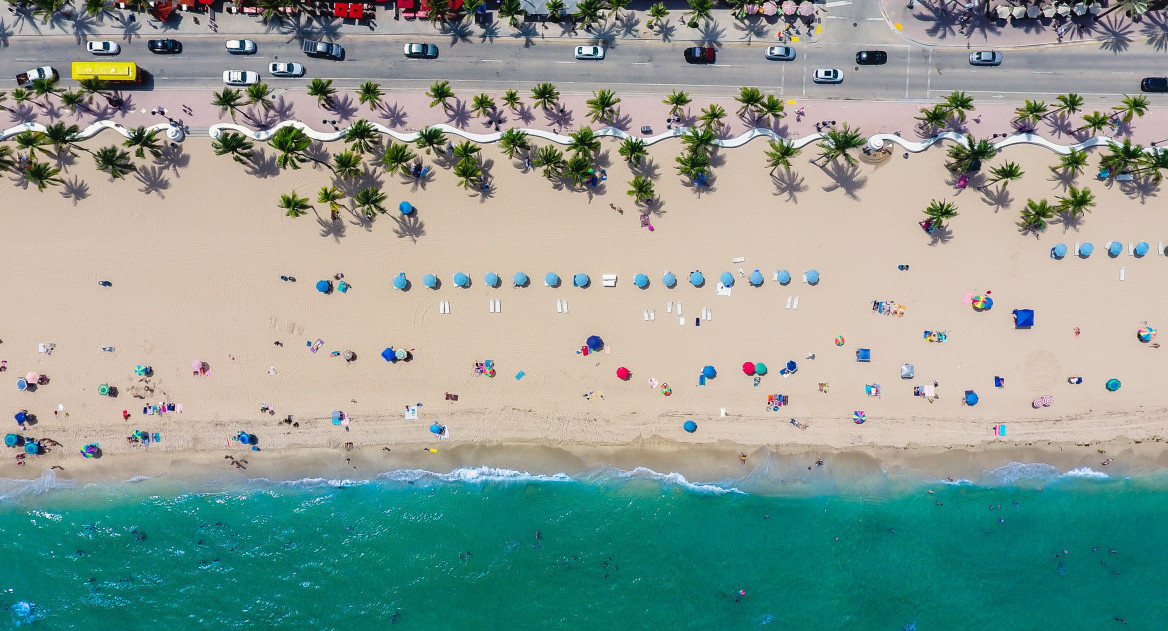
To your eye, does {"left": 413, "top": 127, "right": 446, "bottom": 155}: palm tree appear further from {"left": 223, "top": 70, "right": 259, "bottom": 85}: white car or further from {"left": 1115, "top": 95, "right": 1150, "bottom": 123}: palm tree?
{"left": 1115, "top": 95, "right": 1150, "bottom": 123}: palm tree

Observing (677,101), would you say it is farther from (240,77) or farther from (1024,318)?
(240,77)

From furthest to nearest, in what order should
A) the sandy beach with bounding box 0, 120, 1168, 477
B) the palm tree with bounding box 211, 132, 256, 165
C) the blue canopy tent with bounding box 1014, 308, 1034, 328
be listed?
the sandy beach with bounding box 0, 120, 1168, 477 < the blue canopy tent with bounding box 1014, 308, 1034, 328 < the palm tree with bounding box 211, 132, 256, 165

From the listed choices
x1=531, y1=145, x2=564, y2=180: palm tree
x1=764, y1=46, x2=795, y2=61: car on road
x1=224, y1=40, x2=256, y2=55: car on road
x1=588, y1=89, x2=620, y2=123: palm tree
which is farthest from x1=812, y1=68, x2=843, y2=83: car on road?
x1=224, y1=40, x2=256, y2=55: car on road

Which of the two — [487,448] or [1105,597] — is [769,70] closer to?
[487,448]

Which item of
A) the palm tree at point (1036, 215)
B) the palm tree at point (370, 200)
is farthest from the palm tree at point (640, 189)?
the palm tree at point (1036, 215)

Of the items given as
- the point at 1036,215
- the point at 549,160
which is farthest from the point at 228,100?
the point at 1036,215
